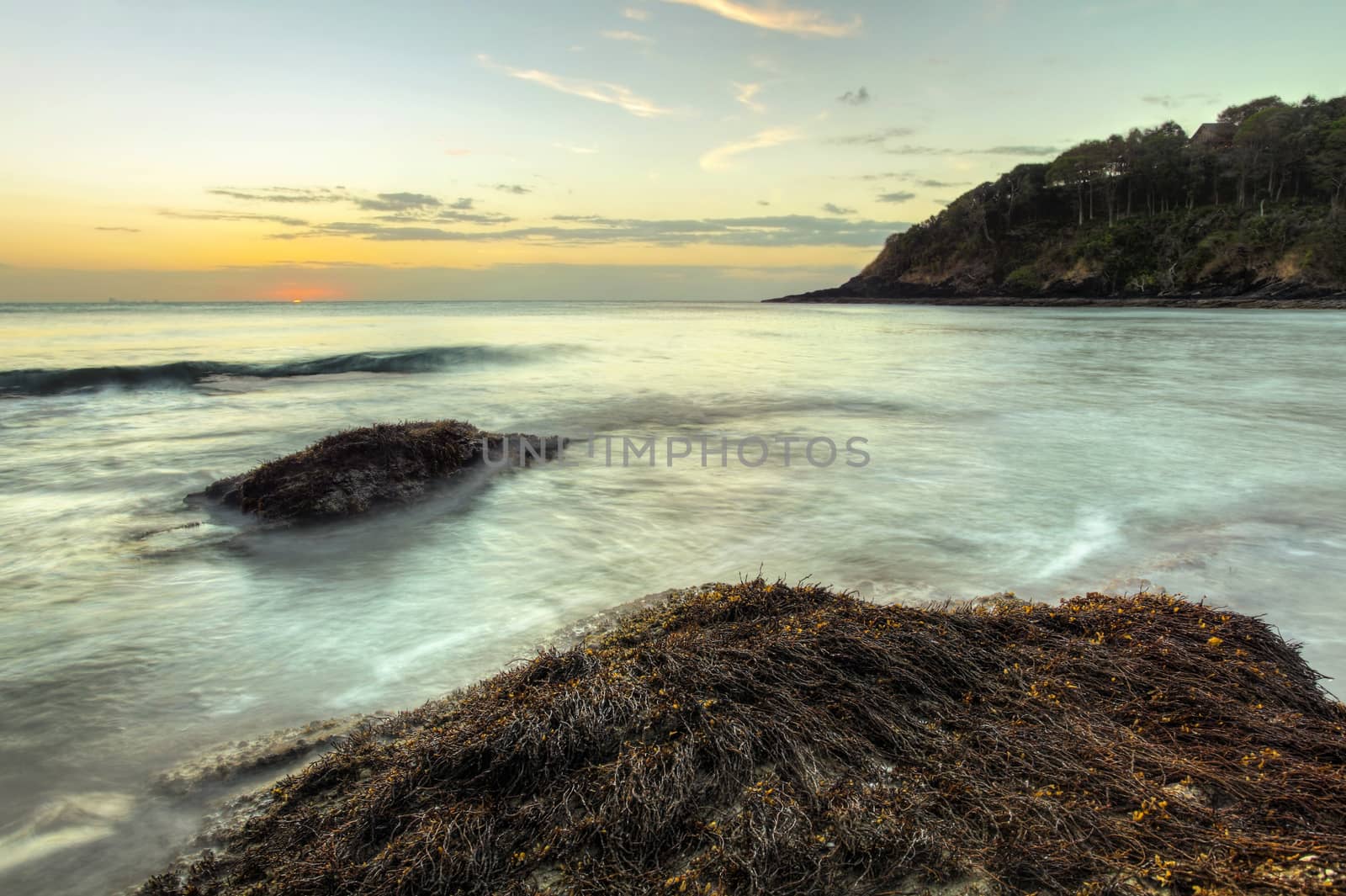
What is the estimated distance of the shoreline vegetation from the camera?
1.79 meters

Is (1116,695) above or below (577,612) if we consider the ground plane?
above

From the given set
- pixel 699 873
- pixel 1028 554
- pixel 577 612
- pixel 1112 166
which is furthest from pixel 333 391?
pixel 1112 166

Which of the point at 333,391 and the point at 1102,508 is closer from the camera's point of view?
the point at 1102,508

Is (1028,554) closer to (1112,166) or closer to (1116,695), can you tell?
(1116,695)

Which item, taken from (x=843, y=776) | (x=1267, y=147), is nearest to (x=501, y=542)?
(x=843, y=776)

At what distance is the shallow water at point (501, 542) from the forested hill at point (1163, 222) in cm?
5340

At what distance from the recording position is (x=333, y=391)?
573 inches

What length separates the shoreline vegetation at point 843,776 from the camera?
1.79m

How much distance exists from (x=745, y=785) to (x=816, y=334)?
1360 inches

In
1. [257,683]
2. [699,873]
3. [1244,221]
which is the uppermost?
[1244,221]

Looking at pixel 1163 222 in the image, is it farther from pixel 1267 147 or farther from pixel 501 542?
pixel 501 542

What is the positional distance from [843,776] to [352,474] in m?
5.12

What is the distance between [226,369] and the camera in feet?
57.4

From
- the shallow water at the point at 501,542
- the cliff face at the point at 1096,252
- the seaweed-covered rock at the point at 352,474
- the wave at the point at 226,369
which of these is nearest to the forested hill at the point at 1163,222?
the cliff face at the point at 1096,252
